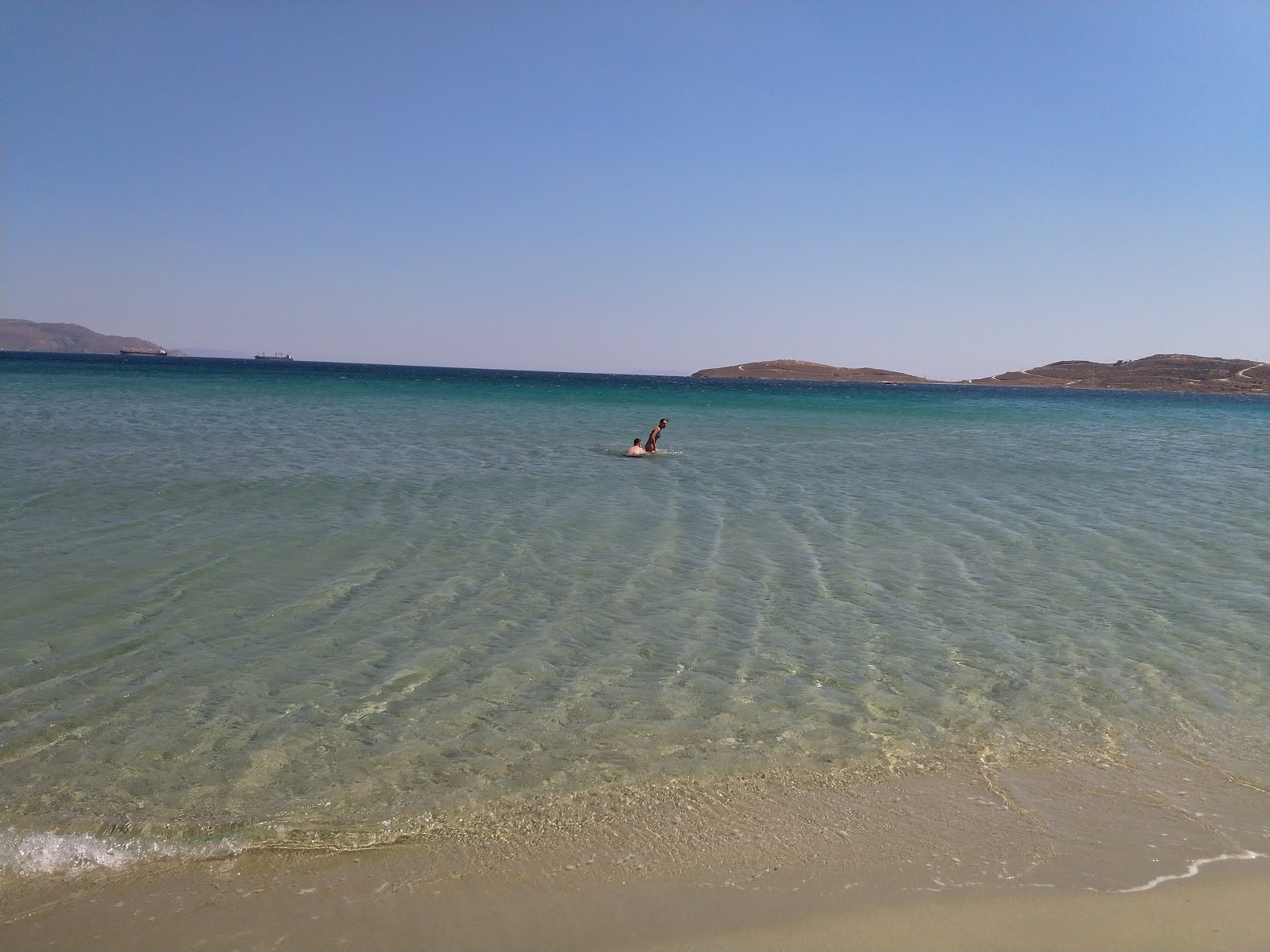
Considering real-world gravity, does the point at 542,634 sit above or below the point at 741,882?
above

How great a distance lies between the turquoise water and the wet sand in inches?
12.2

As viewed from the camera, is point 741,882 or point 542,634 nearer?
point 741,882

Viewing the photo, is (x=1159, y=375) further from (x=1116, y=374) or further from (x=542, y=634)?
(x=542, y=634)

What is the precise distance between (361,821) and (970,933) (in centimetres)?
281

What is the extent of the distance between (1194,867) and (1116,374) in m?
136

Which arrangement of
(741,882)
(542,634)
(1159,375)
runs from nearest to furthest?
(741,882)
(542,634)
(1159,375)

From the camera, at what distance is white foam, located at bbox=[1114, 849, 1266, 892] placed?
11.9 ft

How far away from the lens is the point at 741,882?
3.65 meters

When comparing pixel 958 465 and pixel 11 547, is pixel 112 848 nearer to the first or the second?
pixel 11 547

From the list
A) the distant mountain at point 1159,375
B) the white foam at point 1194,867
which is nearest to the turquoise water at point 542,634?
the white foam at point 1194,867

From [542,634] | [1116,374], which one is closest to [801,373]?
[1116,374]

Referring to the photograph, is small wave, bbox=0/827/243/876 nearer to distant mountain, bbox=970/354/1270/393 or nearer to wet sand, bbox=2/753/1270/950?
wet sand, bbox=2/753/1270/950

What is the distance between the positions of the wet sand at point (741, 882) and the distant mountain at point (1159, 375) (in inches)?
4502

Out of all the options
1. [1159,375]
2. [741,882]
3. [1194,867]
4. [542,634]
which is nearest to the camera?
[741,882]
